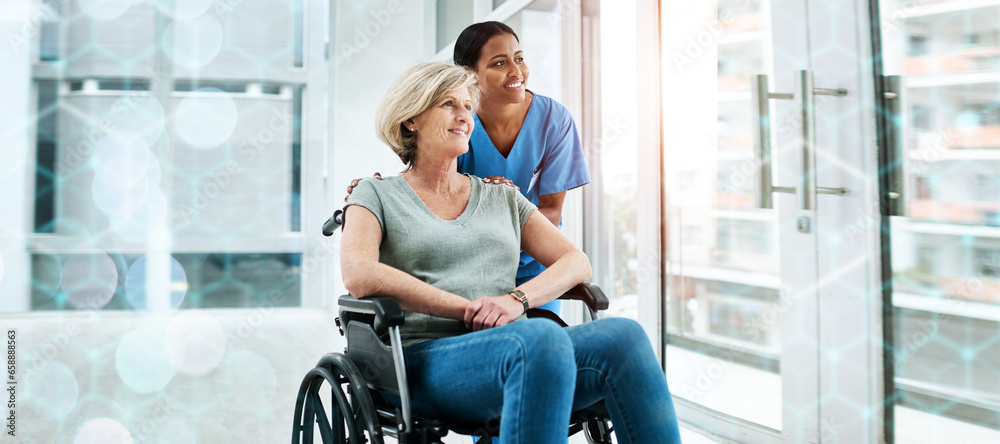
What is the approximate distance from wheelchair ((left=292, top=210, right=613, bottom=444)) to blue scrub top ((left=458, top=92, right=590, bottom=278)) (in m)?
0.40

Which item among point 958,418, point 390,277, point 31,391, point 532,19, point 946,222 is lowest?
point 31,391

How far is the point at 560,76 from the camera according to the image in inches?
113

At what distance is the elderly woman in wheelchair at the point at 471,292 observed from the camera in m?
0.99

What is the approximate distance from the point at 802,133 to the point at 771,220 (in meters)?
0.28

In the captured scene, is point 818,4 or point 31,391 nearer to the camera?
point 818,4

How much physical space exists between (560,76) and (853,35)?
57.0 inches

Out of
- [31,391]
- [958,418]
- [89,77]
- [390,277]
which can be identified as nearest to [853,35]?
[958,418]

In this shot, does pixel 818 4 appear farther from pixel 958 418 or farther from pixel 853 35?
pixel 958 418

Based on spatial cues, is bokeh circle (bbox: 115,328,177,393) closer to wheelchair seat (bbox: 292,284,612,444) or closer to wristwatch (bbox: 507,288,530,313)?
wheelchair seat (bbox: 292,284,612,444)

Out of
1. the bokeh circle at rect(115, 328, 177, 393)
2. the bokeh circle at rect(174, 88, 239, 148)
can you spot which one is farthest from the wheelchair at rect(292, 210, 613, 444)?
the bokeh circle at rect(174, 88, 239, 148)

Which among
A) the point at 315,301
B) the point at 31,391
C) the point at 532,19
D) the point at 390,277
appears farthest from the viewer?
the point at 315,301

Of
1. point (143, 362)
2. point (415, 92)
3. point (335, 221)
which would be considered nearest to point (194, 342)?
point (143, 362)

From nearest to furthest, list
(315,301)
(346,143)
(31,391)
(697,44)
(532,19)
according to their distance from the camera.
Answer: (697,44)
(31,391)
(532,19)
(346,143)
(315,301)

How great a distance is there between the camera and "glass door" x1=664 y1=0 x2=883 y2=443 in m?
1.58
